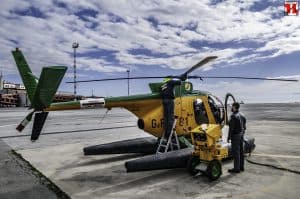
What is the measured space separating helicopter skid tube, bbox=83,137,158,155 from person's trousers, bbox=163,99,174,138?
5.28 feet

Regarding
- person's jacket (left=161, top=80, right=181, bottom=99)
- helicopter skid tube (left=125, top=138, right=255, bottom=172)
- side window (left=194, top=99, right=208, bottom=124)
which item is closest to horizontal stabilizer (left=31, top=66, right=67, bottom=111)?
helicopter skid tube (left=125, top=138, right=255, bottom=172)

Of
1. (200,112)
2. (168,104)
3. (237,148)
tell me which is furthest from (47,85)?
(237,148)

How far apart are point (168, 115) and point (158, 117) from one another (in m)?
0.41

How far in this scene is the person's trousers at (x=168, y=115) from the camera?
10.2 m

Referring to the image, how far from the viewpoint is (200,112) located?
10906 mm

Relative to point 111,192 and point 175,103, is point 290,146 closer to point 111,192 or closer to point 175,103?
point 175,103

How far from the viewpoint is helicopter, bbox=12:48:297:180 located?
8.57 m

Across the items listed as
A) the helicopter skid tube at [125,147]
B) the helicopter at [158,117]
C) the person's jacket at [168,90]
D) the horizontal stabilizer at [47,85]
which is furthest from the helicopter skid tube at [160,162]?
the horizontal stabilizer at [47,85]

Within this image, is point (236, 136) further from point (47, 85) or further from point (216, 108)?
point (47, 85)

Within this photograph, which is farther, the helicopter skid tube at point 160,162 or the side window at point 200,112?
the side window at point 200,112

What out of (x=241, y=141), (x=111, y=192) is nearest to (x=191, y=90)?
(x=241, y=141)

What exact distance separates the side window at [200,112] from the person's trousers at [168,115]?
1.01 metres

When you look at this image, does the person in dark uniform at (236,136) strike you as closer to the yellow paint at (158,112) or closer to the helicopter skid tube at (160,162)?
the helicopter skid tube at (160,162)

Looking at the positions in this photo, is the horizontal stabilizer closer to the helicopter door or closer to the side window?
the side window
